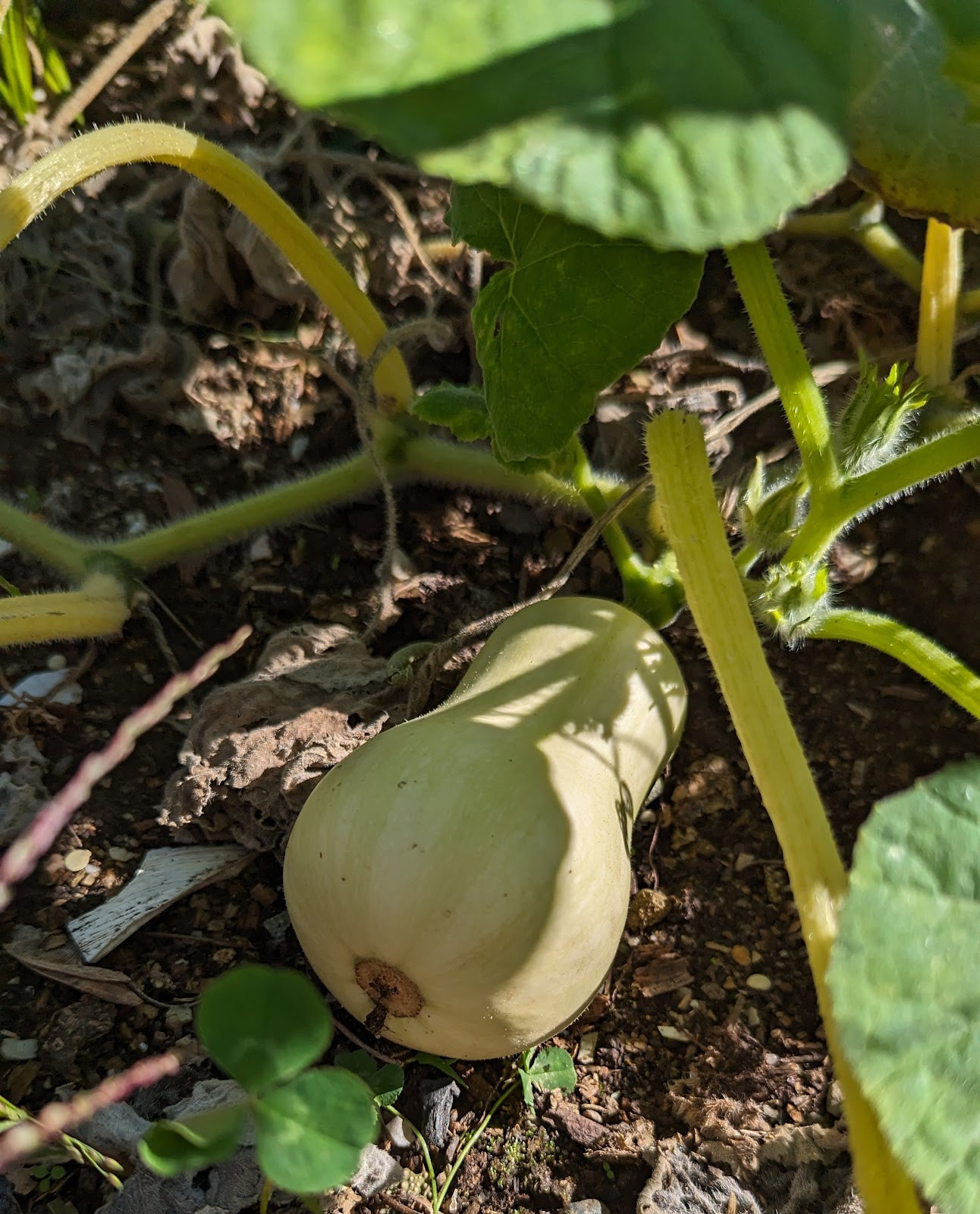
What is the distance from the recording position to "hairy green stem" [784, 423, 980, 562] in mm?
1036

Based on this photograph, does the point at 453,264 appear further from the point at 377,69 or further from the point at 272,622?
the point at 377,69

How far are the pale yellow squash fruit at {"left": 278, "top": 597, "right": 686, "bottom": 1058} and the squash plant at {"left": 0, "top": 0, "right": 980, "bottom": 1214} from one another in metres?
0.03

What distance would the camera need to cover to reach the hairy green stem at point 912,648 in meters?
1.08

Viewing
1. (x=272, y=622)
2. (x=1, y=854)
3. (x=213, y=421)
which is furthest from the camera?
(x=213, y=421)

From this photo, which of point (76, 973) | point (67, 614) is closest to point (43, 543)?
point (67, 614)

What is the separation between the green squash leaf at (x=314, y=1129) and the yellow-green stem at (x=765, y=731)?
353mm

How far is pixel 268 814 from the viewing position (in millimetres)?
1252

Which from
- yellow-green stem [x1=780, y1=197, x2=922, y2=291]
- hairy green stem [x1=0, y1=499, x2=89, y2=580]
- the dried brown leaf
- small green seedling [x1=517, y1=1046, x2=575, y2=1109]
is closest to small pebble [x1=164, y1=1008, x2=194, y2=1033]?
the dried brown leaf

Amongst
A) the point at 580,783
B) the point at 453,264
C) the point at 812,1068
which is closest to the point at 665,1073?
the point at 812,1068

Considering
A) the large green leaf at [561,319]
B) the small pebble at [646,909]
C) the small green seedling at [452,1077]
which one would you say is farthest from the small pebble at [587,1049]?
the large green leaf at [561,319]

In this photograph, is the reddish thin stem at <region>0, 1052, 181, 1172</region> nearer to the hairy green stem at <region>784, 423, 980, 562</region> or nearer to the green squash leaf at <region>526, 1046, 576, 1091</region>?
the green squash leaf at <region>526, 1046, 576, 1091</region>

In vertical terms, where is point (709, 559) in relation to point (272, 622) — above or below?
above

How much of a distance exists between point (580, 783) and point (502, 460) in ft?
1.19

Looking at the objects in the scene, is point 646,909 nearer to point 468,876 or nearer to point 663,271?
point 468,876
